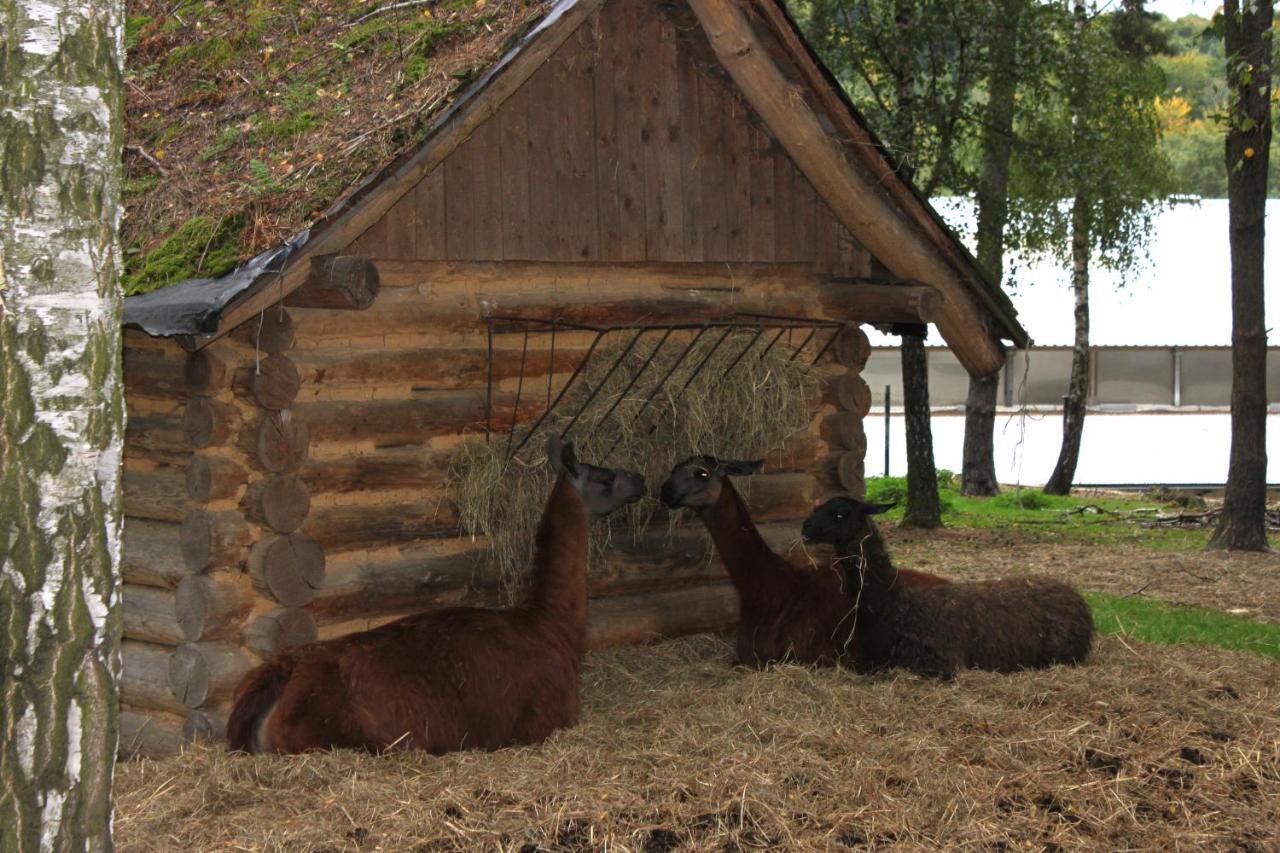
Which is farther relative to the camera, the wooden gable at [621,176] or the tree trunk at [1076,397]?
the tree trunk at [1076,397]

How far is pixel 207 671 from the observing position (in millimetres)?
7219

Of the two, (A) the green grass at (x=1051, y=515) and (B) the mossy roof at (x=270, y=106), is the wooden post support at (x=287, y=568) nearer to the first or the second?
(B) the mossy roof at (x=270, y=106)

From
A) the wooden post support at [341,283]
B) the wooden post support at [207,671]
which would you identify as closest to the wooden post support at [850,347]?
the wooden post support at [341,283]

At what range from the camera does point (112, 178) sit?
355 centimetres

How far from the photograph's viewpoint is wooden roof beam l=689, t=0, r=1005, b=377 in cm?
852

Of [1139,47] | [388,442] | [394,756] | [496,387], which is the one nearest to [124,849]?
[394,756]

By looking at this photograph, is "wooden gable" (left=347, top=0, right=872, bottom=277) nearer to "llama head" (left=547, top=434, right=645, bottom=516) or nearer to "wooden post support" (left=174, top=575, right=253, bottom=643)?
"llama head" (left=547, top=434, right=645, bottom=516)

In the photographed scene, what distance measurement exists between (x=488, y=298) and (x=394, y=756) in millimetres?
2809

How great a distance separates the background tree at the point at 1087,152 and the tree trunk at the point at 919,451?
2.52 metres

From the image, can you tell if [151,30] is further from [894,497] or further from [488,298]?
[894,497]

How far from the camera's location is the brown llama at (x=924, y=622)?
8.52m

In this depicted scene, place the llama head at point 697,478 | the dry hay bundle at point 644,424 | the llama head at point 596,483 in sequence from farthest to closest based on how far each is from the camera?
the llama head at point 697,478 < the dry hay bundle at point 644,424 < the llama head at point 596,483

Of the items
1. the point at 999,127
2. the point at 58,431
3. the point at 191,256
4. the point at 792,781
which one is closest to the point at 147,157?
the point at 191,256

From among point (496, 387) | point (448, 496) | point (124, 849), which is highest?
point (496, 387)
